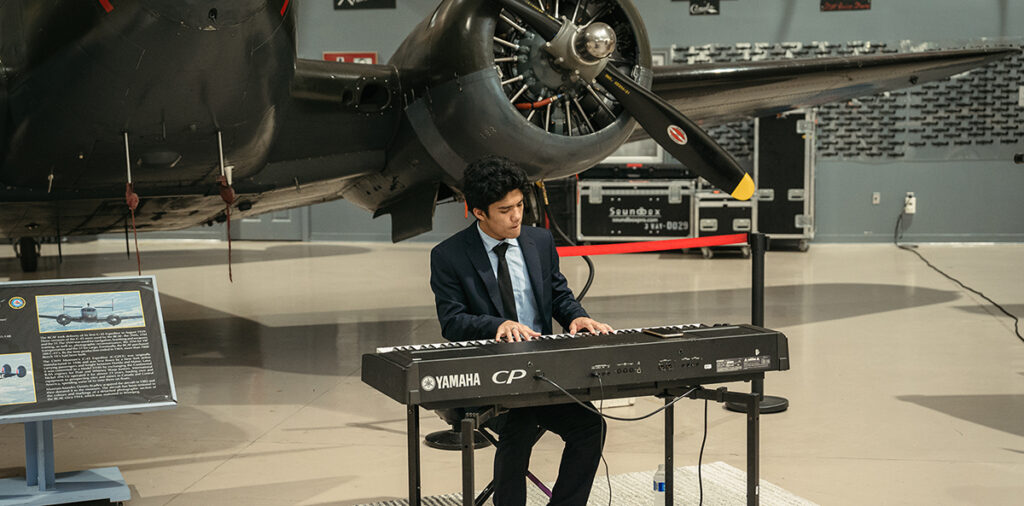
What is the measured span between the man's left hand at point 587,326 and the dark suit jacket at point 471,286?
0.07 metres

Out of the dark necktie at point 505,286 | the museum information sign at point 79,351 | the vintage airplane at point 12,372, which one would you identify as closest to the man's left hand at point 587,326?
the dark necktie at point 505,286

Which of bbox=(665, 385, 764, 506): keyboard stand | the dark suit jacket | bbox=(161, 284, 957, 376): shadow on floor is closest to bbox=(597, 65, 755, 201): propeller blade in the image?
bbox=(161, 284, 957, 376): shadow on floor

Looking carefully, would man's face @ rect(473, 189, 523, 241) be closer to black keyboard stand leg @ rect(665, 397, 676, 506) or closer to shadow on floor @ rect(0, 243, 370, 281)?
black keyboard stand leg @ rect(665, 397, 676, 506)

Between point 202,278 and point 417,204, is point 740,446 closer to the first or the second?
point 417,204

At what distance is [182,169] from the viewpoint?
19.1 ft

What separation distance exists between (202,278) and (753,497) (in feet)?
32.9

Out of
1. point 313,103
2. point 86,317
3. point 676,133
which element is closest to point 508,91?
point 676,133

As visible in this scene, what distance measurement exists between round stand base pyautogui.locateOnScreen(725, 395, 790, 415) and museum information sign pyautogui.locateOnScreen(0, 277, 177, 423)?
300 cm

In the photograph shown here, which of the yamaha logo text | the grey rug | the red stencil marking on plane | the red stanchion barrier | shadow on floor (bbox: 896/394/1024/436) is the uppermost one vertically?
the red stencil marking on plane

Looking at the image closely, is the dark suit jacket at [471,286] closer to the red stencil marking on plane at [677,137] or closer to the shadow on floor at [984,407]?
the shadow on floor at [984,407]

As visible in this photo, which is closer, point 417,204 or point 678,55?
point 417,204

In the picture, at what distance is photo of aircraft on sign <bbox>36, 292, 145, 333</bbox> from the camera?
3623mm

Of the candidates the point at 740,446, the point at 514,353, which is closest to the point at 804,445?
the point at 740,446

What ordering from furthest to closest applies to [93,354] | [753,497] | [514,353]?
[93,354] → [753,497] → [514,353]
